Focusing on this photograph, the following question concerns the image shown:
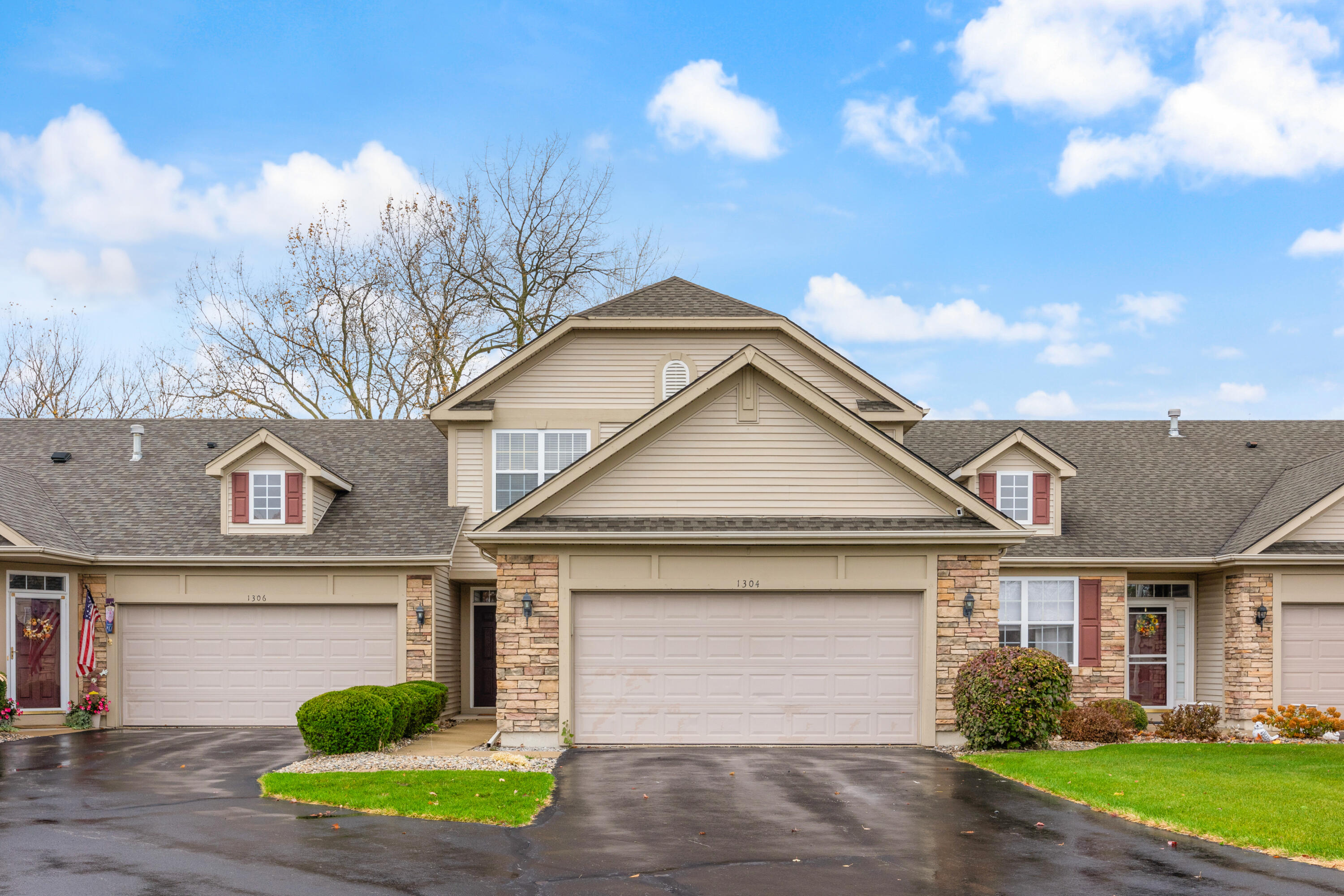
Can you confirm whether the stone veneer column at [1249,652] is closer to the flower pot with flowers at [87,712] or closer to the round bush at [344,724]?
the round bush at [344,724]

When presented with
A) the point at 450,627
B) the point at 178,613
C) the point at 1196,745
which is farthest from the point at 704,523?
the point at 178,613

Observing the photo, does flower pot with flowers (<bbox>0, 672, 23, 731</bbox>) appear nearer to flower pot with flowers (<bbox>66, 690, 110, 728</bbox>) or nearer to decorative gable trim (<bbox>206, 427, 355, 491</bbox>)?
flower pot with flowers (<bbox>66, 690, 110, 728</bbox>)

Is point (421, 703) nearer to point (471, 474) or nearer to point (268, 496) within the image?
point (471, 474)

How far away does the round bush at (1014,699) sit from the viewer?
47.6 ft

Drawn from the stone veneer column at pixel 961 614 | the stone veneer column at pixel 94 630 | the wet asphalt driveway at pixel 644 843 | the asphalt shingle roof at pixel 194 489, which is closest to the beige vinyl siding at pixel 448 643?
the asphalt shingle roof at pixel 194 489

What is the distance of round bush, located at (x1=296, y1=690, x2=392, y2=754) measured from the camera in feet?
46.2

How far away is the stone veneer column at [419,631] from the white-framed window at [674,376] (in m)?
5.53

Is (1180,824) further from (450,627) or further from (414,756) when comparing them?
(450,627)

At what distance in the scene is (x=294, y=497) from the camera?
19641 mm

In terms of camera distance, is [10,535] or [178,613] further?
[178,613]

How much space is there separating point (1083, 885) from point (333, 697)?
32.5 ft

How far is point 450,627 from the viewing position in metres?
20.0

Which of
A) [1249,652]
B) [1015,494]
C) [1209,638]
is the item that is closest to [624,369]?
[1015,494]

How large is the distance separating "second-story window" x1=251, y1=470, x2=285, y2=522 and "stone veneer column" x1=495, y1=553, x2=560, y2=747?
6.28 meters
